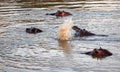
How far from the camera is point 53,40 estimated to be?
847 inches

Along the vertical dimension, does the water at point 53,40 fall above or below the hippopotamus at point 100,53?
below

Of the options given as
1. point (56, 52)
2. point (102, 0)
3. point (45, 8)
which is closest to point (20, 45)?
point (56, 52)

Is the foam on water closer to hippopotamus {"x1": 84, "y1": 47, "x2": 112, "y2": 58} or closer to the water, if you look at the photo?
the water

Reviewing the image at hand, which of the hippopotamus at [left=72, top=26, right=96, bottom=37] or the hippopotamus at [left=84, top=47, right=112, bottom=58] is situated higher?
the hippopotamus at [left=84, top=47, right=112, bottom=58]

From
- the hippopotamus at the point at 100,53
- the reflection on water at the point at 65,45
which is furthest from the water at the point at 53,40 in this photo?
the hippopotamus at the point at 100,53

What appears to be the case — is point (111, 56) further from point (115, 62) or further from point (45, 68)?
point (45, 68)

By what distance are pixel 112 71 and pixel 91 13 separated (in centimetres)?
1347

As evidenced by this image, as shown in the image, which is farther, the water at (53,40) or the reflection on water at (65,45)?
the reflection on water at (65,45)

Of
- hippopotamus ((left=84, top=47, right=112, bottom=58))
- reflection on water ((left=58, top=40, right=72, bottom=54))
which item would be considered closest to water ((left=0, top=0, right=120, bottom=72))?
reflection on water ((left=58, top=40, right=72, bottom=54))

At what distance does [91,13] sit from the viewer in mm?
28906

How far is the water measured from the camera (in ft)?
55.2

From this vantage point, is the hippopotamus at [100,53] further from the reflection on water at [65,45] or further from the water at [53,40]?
the reflection on water at [65,45]

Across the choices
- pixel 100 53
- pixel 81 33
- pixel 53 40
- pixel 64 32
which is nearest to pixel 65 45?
pixel 53 40

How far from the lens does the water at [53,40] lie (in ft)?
55.2
